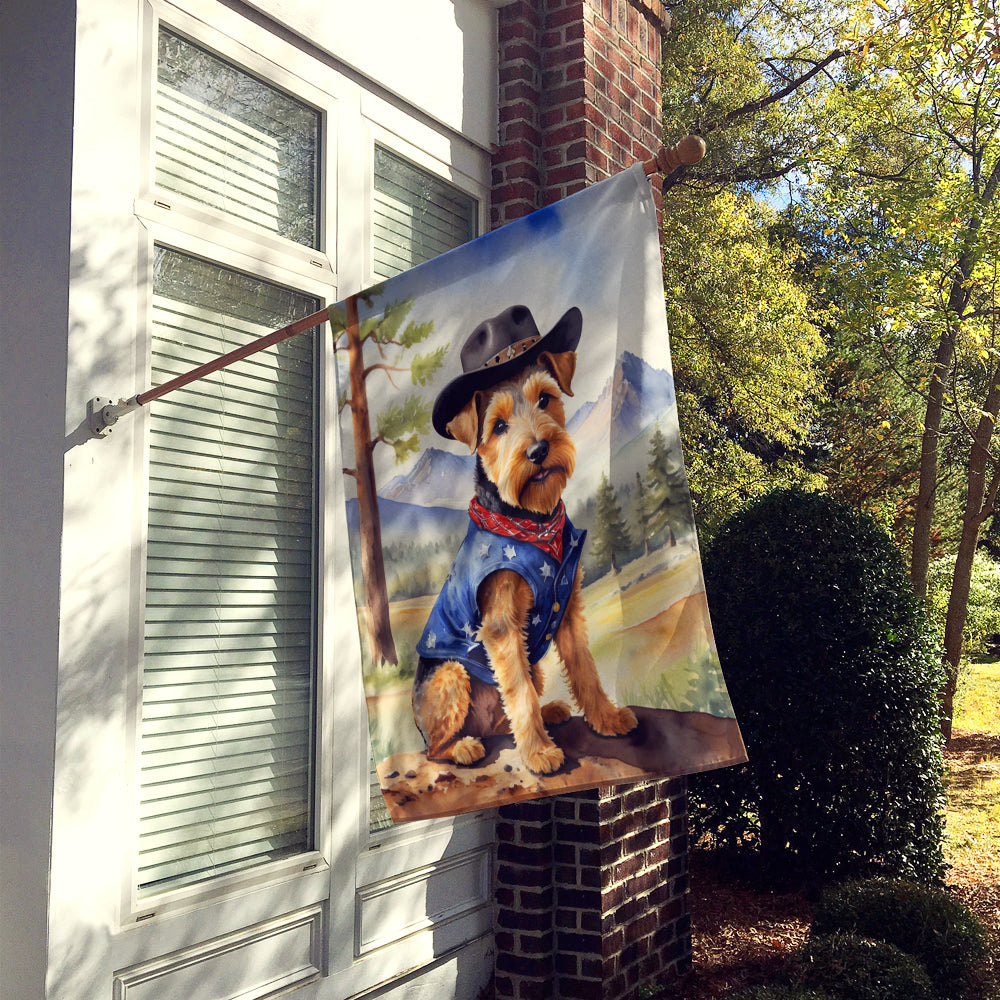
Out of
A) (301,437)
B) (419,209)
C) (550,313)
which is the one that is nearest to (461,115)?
(419,209)

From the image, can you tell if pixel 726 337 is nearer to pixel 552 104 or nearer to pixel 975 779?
pixel 975 779

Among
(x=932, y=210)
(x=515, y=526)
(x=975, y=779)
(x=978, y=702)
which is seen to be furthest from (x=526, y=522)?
(x=978, y=702)

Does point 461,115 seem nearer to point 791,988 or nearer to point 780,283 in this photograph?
point 791,988

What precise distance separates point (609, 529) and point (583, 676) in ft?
1.21

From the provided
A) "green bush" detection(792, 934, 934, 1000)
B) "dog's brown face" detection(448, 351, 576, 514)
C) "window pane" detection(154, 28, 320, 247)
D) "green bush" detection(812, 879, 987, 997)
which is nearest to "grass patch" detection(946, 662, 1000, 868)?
"green bush" detection(812, 879, 987, 997)

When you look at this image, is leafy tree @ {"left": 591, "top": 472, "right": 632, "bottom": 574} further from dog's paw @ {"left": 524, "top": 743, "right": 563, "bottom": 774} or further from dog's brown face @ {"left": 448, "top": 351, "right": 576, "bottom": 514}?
dog's paw @ {"left": 524, "top": 743, "right": 563, "bottom": 774}

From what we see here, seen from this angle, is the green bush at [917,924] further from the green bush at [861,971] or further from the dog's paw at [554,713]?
the dog's paw at [554,713]

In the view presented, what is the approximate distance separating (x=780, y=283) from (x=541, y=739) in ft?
34.2

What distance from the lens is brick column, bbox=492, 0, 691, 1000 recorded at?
411cm

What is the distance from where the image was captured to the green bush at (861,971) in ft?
12.5

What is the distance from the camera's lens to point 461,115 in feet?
13.9

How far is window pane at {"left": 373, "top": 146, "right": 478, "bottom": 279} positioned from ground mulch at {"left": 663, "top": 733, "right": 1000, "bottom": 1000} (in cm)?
344

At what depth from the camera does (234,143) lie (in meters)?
3.25

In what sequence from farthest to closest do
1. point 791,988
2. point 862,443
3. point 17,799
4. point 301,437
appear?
1. point 862,443
2. point 791,988
3. point 301,437
4. point 17,799
